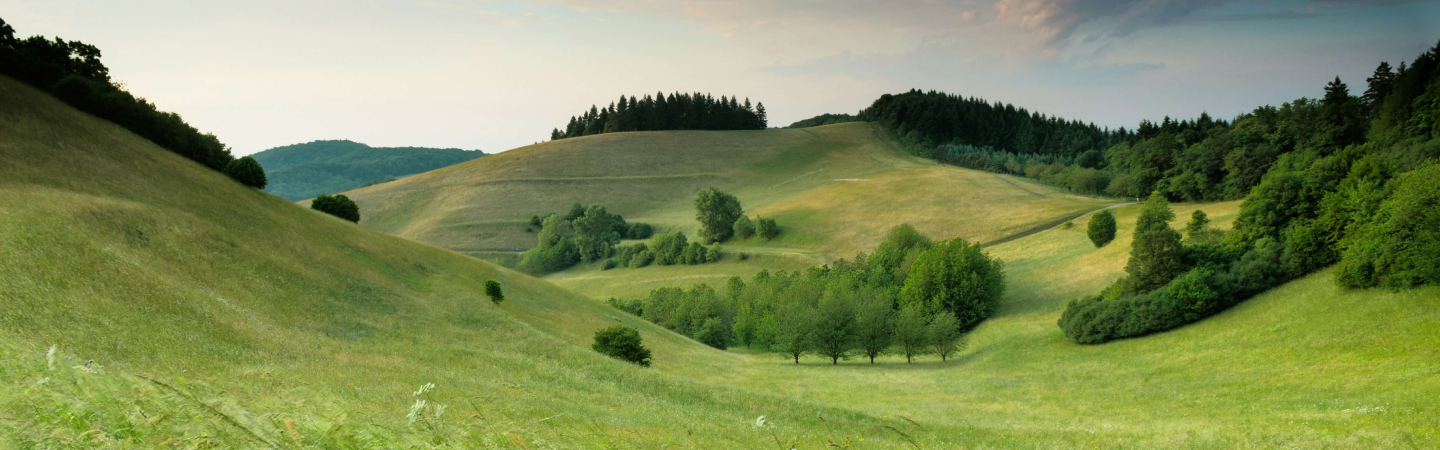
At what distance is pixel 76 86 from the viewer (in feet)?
122

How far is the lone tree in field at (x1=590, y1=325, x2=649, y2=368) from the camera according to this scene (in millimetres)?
36062

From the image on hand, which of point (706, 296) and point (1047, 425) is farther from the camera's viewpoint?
point (706, 296)

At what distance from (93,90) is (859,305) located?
168ft

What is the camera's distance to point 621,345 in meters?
36.2

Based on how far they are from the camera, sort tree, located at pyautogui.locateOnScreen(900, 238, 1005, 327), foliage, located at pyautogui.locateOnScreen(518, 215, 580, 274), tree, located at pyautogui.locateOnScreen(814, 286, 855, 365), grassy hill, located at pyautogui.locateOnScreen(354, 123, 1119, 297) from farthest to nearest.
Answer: foliage, located at pyautogui.locateOnScreen(518, 215, 580, 274)
grassy hill, located at pyautogui.locateOnScreen(354, 123, 1119, 297)
tree, located at pyautogui.locateOnScreen(900, 238, 1005, 327)
tree, located at pyautogui.locateOnScreen(814, 286, 855, 365)

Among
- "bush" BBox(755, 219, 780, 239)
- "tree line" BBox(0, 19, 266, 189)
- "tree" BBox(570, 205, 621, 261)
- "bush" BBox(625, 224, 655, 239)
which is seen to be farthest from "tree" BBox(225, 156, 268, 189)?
"bush" BBox(625, 224, 655, 239)

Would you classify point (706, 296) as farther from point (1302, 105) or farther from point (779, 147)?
point (779, 147)

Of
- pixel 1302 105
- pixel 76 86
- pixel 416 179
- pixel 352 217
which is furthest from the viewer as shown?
pixel 416 179

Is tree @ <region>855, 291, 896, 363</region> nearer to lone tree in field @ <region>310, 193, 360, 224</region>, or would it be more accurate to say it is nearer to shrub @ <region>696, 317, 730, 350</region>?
shrub @ <region>696, 317, 730, 350</region>

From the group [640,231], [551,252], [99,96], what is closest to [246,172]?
[99,96]

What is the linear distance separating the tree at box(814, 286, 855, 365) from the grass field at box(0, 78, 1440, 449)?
494cm

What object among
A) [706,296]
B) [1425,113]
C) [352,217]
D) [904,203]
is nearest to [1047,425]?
[352,217]

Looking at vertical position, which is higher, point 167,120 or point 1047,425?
point 167,120

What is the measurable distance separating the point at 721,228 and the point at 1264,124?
265 feet
